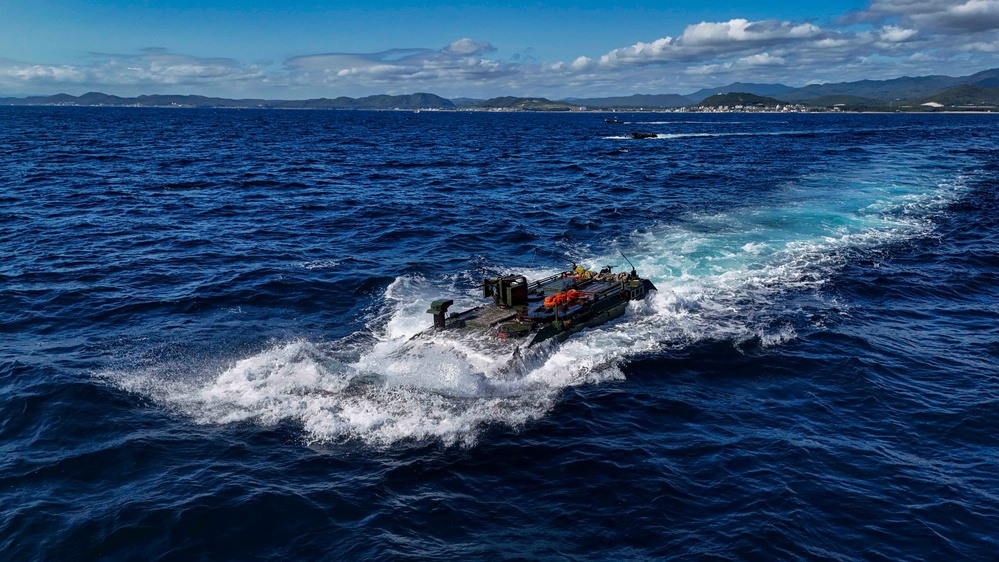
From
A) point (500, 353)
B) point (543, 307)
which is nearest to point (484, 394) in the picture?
point (500, 353)

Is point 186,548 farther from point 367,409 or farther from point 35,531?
point 367,409

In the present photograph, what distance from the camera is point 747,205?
178 feet

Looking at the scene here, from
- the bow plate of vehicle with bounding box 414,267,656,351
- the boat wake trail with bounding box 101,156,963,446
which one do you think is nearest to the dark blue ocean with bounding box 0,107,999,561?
the boat wake trail with bounding box 101,156,963,446

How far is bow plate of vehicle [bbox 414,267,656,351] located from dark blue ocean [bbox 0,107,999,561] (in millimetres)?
996

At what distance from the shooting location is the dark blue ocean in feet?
51.9

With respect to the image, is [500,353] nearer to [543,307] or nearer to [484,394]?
[484,394]

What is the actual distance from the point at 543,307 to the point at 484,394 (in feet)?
21.3

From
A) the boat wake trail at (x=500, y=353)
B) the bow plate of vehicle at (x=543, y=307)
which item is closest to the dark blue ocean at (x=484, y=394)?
the boat wake trail at (x=500, y=353)

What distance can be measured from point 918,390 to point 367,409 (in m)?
19.8

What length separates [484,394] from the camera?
2183 centimetres

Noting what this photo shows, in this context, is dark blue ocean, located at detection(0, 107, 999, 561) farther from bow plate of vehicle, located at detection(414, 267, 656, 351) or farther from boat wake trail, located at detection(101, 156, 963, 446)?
bow plate of vehicle, located at detection(414, 267, 656, 351)

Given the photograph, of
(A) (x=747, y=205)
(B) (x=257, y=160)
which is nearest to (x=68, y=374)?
(A) (x=747, y=205)

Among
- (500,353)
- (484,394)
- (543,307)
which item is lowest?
(484,394)

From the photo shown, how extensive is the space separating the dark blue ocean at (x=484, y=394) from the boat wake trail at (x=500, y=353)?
0.14 metres
